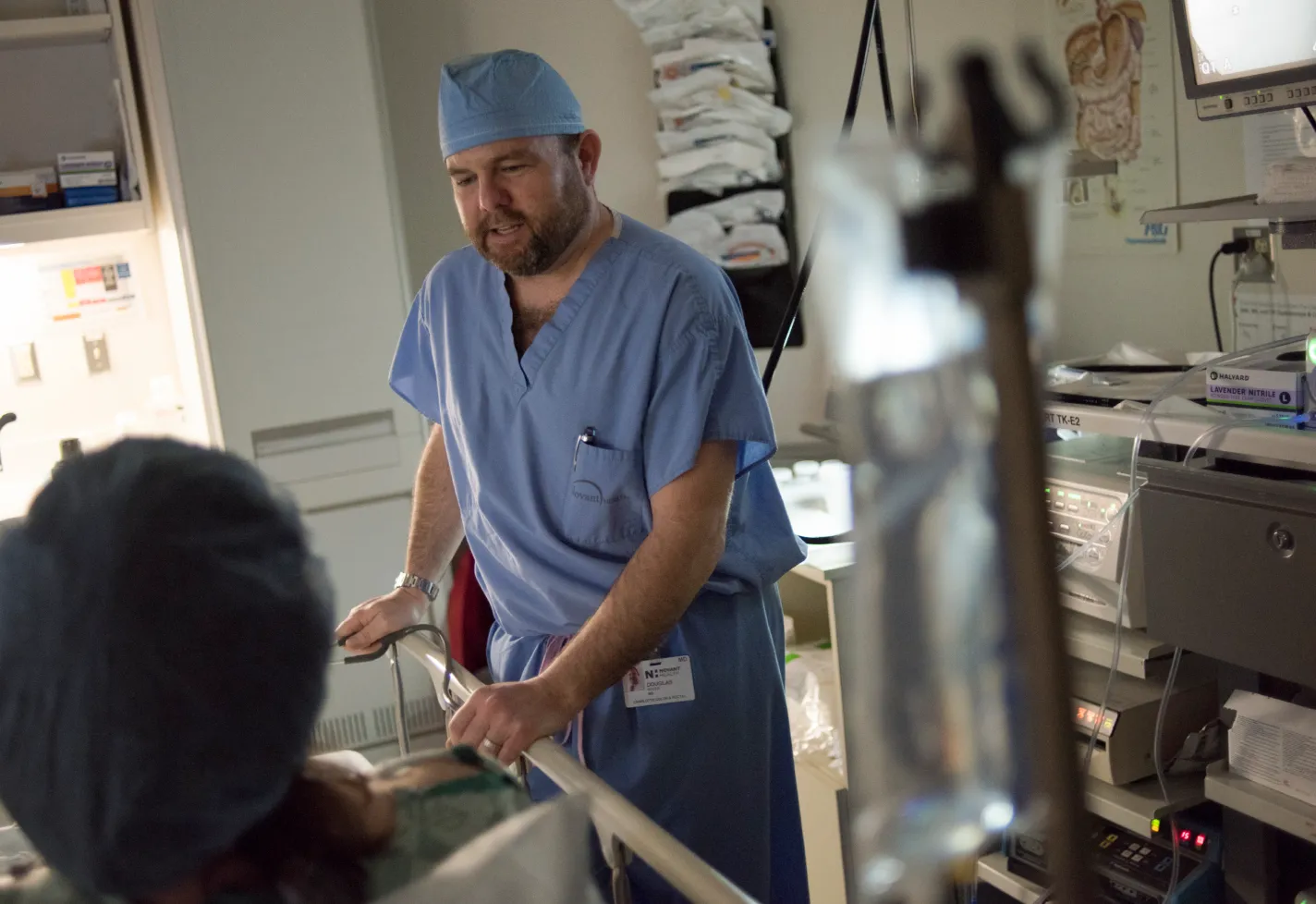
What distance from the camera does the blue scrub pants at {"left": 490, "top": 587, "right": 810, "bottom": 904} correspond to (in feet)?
5.08

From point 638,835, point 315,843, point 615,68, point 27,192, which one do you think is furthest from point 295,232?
point 315,843

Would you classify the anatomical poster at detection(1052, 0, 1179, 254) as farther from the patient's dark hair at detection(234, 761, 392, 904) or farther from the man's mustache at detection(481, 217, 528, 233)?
the patient's dark hair at detection(234, 761, 392, 904)

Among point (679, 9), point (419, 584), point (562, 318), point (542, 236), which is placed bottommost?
point (419, 584)

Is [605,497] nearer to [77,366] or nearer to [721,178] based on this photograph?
[721,178]

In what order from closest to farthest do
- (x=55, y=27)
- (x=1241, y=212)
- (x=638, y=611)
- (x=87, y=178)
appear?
(x=638, y=611) < (x=1241, y=212) < (x=55, y=27) < (x=87, y=178)

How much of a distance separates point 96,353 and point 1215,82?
8.72 feet

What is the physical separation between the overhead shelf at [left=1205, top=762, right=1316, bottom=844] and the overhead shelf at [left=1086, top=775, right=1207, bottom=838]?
0.08m

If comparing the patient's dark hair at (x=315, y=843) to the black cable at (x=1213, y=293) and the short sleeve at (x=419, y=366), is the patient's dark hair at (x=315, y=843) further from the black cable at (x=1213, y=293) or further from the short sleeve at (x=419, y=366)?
the black cable at (x=1213, y=293)

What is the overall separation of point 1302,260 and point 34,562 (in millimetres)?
1879

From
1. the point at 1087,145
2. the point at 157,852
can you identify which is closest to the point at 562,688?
the point at 157,852

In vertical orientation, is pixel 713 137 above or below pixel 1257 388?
above

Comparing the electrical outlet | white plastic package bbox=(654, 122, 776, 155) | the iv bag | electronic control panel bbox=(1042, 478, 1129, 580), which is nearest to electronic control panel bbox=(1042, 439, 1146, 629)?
electronic control panel bbox=(1042, 478, 1129, 580)

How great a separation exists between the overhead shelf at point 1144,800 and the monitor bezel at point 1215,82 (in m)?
0.93

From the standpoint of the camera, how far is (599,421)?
1.55 m
